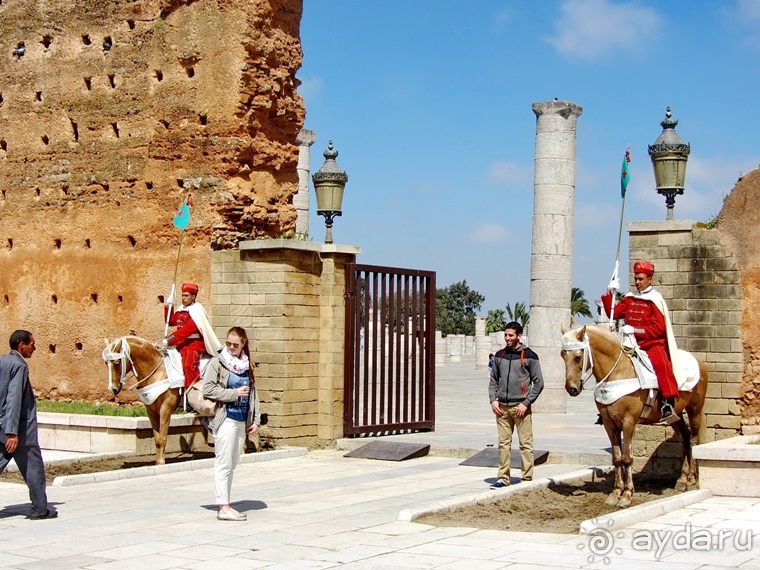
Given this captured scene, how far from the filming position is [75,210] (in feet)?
51.8

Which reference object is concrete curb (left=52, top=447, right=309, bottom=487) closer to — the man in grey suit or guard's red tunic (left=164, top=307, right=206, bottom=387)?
guard's red tunic (left=164, top=307, right=206, bottom=387)

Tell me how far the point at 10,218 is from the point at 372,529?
10.2m

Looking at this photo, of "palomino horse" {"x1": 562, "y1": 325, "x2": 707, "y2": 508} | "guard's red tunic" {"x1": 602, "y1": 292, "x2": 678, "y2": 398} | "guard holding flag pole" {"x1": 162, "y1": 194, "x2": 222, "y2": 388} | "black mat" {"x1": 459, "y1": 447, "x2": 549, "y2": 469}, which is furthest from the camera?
"guard holding flag pole" {"x1": 162, "y1": 194, "x2": 222, "y2": 388}

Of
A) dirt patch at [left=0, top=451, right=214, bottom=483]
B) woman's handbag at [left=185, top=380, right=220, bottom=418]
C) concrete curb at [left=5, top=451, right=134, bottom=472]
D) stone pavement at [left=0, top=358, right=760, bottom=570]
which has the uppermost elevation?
woman's handbag at [left=185, top=380, right=220, bottom=418]

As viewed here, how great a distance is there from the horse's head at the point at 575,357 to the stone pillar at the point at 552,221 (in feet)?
39.3

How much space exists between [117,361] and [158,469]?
1.35 m

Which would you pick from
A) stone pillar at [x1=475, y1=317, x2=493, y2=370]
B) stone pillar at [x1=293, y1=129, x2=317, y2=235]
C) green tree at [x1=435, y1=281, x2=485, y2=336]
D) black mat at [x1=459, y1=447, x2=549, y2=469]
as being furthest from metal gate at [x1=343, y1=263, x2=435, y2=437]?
green tree at [x1=435, y1=281, x2=485, y2=336]

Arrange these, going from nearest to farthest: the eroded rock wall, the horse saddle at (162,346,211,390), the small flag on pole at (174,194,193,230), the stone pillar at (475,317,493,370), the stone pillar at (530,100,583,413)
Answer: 1. the eroded rock wall
2. the horse saddle at (162,346,211,390)
3. the small flag on pole at (174,194,193,230)
4. the stone pillar at (530,100,583,413)
5. the stone pillar at (475,317,493,370)

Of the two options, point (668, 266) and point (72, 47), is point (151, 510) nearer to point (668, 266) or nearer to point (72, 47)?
point (668, 266)

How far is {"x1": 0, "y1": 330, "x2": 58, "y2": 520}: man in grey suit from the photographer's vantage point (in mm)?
9000

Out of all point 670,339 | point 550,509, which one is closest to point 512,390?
point 550,509

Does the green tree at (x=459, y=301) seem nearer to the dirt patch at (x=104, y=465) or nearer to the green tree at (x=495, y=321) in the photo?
the green tree at (x=495, y=321)

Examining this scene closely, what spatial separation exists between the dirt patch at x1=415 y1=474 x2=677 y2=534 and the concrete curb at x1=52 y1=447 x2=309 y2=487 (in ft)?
13.4

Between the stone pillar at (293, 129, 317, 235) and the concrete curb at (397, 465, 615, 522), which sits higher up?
the stone pillar at (293, 129, 317, 235)
